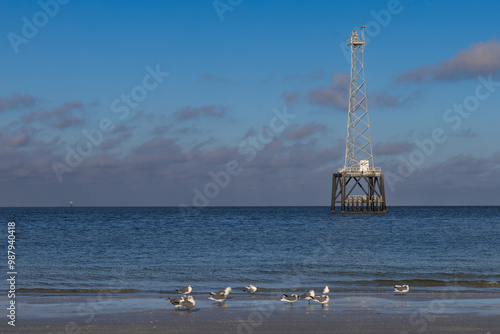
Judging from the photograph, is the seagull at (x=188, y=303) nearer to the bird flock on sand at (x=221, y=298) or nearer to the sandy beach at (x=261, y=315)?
the bird flock on sand at (x=221, y=298)

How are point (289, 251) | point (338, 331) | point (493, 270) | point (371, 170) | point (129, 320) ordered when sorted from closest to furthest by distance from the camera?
point (338, 331), point (129, 320), point (493, 270), point (289, 251), point (371, 170)

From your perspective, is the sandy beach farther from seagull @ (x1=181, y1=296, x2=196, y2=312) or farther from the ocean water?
the ocean water

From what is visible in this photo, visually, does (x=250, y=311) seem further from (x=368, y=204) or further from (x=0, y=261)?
(x=368, y=204)

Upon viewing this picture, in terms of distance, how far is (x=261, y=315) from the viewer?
1636 centimetres

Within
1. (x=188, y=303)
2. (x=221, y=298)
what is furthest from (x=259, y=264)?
(x=188, y=303)

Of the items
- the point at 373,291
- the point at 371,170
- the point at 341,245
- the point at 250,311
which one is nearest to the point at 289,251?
the point at 341,245

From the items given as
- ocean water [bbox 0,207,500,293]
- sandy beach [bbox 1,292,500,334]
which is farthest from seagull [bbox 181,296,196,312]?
ocean water [bbox 0,207,500,293]

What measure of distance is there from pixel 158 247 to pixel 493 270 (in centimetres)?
2236

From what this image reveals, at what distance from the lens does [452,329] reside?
46.9ft

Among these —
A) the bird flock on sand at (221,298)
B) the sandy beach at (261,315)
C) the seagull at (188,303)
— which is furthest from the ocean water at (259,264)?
the seagull at (188,303)

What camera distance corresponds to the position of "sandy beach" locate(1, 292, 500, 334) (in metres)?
14.5

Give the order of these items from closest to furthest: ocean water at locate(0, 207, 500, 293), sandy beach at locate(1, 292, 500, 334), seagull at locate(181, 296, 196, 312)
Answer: sandy beach at locate(1, 292, 500, 334), seagull at locate(181, 296, 196, 312), ocean water at locate(0, 207, 500, 293)

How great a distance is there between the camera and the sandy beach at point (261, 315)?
14.5m

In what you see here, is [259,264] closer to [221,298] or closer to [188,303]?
[221,298]
